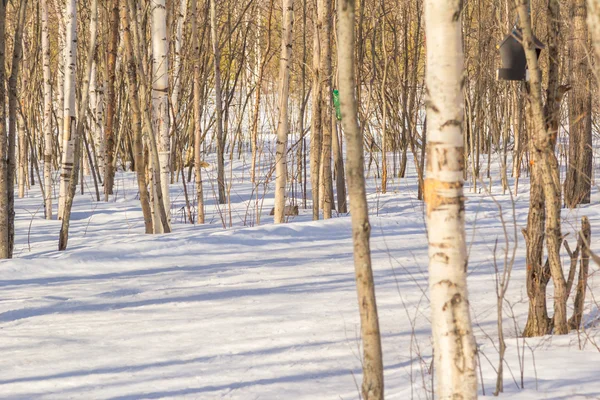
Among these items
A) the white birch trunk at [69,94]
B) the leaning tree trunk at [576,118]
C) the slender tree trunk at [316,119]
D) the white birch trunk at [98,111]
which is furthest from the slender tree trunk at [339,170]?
the white birch trunk at [98,111]

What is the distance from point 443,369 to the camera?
97.4 inches

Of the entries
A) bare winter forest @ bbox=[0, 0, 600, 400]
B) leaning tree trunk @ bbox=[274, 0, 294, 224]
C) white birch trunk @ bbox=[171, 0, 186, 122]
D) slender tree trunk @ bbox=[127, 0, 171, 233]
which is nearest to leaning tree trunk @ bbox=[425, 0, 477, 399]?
bare winter forest @ bbox=[0, 0, 600, 400]

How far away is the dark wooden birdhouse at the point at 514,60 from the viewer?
3.96 metres

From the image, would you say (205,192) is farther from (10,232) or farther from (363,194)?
(363,194)

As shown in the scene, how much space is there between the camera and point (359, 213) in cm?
294

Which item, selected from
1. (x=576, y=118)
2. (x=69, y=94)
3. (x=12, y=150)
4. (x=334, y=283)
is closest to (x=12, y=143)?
(x=12, y=150)

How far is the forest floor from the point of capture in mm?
3637

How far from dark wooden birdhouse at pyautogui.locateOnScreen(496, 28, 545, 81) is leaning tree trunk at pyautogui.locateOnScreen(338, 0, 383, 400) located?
132cm

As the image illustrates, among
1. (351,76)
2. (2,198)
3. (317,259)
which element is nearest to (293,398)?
(351,76)

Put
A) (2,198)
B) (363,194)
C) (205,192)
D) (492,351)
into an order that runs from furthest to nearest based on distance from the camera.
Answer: (205,192), (2,198), (492,351), (363,194)

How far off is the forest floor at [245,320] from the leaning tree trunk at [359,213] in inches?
9.5

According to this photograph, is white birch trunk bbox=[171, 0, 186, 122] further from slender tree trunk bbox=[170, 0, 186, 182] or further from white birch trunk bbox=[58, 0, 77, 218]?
white birch trunk bbox=[58, 0, 77, 218]

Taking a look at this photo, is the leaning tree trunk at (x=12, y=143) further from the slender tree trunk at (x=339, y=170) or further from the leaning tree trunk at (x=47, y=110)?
the slender tree trunk at (x=339, y=170)

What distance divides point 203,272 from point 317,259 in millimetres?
1062
